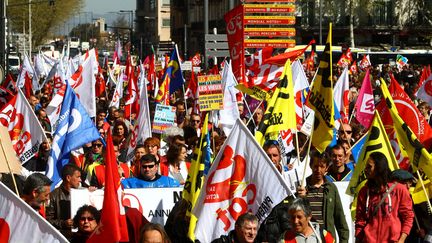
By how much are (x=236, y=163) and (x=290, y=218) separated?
0.86 metres

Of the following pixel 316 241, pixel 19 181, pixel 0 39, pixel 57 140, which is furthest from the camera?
pixel 0 39

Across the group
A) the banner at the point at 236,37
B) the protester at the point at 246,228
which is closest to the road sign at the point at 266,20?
the banner at the point at 236,37

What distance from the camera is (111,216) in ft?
25.1

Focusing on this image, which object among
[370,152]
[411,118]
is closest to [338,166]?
[370,152]

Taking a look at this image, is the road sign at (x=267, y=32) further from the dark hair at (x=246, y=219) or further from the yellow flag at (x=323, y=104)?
the dark hair at (x=246, y=219)

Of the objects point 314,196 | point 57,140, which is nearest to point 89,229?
point 314,196

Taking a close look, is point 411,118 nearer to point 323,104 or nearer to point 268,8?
point 323,104

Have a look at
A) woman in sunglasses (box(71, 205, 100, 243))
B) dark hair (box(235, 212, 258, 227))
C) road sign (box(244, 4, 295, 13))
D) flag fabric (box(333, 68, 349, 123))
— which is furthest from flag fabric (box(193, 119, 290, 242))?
road sign (box(244, 4, 295, 13))

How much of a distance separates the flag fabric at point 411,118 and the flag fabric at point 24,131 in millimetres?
3521

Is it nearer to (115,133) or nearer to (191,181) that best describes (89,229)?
(191,181)

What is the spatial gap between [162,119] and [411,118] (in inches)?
138

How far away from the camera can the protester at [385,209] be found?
8.64 meters

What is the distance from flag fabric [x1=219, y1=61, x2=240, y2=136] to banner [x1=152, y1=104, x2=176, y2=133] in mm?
841

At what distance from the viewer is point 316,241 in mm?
7742
